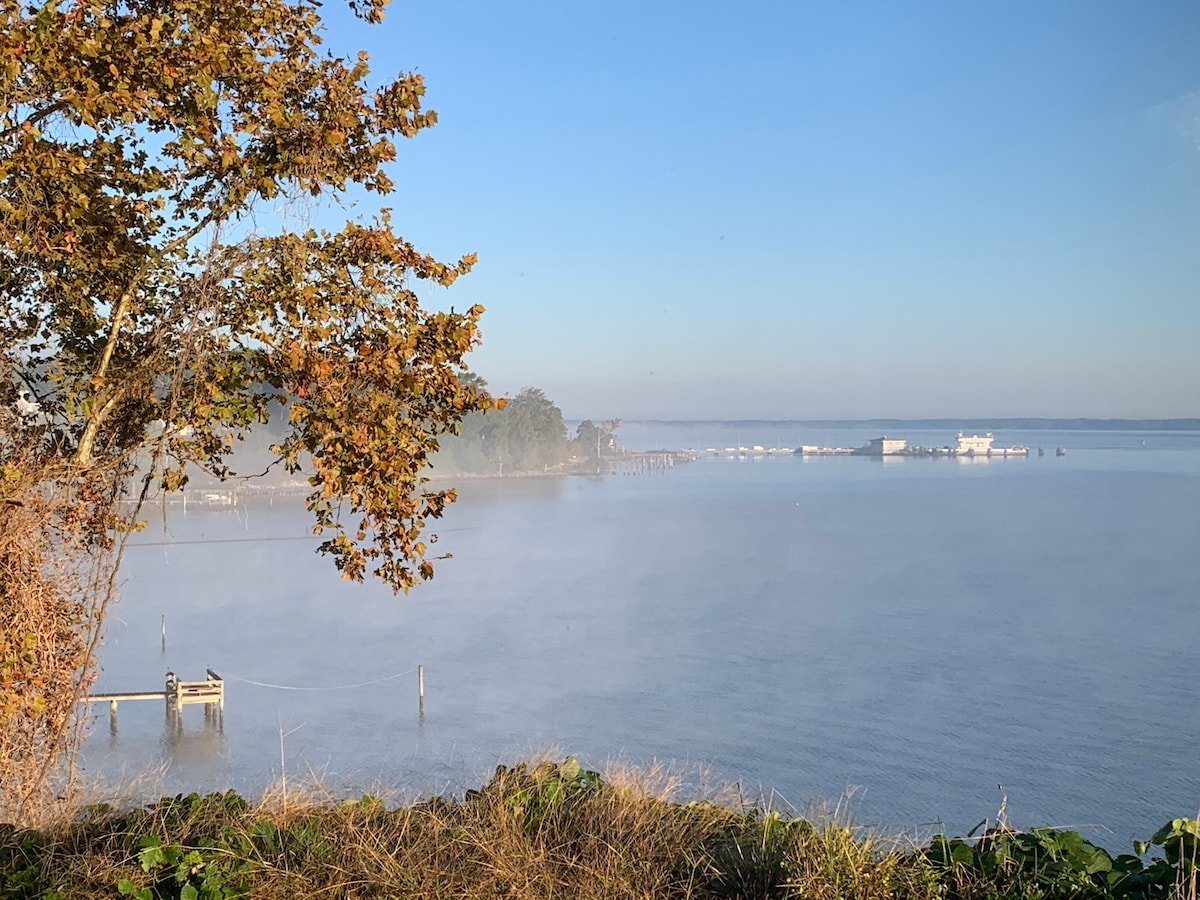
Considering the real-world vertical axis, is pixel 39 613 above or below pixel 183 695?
above

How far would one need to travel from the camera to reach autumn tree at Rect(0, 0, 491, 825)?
5.12 metres

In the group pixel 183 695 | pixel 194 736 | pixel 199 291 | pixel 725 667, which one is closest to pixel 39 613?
pixel 199 291

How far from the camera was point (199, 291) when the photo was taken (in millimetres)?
5883

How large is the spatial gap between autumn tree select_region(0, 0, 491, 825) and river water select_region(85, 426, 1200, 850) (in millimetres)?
816

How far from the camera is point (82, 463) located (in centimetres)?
574

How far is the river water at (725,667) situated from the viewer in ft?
91.7

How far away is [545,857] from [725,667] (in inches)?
1492

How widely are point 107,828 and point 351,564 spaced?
1.73 m

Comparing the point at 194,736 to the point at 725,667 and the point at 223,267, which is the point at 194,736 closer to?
the point at 725,667

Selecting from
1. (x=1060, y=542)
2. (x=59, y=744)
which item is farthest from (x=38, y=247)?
(x=1060, y=542)

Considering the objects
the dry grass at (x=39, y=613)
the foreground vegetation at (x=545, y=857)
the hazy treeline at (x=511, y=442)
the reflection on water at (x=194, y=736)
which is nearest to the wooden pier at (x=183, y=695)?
the reflection on water at (x=194, y=736)

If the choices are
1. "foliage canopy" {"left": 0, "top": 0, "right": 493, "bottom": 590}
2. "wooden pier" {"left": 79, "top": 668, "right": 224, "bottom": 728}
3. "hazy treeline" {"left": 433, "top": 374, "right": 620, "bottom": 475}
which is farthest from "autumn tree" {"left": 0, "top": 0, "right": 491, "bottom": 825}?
"hazy treeline" {"left": 433, "top": 374, "right": 620, "bottom": 475}

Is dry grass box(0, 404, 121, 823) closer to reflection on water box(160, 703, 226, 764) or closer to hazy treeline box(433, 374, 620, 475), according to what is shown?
reflection on water box(160, 703, 226, 764)

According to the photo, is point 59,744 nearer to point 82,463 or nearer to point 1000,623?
point 82,463
